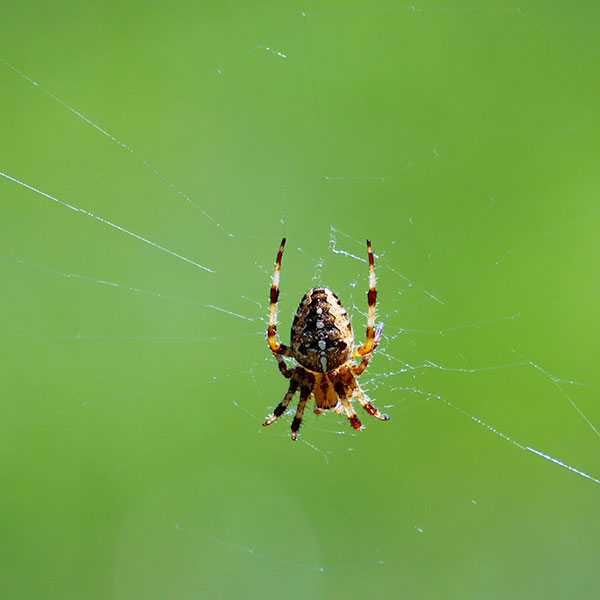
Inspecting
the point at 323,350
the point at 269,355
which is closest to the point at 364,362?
the point at 323,350

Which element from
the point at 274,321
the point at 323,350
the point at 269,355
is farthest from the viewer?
the point at 269,355

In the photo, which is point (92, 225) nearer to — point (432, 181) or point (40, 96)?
point (40, 96)

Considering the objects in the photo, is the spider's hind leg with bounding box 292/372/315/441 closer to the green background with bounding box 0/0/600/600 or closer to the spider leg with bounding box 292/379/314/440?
the spider leg with bounding box 292/379/314/440

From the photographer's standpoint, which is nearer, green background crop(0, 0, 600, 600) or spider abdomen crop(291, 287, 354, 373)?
spider abdomen crop(291, 287, 354, 373)

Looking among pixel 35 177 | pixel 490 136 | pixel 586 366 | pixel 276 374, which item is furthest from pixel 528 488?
pixel 35 177

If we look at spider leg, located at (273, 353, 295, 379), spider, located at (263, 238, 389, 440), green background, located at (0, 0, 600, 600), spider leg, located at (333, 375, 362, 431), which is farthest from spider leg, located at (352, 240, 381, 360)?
green background, located at (0, 0, 600, 600)

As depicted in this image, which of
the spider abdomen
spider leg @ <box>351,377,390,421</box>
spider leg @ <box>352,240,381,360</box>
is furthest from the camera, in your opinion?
spider leg @ <box>351,377,390,421</box>

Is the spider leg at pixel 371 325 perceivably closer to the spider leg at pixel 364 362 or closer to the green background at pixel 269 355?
the spider leg at pixel 364 362

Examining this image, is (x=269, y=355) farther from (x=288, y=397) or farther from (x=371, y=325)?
(x=371, y=325)
